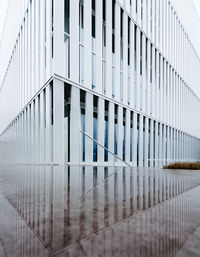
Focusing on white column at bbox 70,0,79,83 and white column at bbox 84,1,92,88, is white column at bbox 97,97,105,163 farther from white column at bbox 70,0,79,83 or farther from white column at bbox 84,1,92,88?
white column at bbox 70,0,79,83

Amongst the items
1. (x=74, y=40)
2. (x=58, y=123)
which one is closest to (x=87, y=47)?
(x=74, y=40)

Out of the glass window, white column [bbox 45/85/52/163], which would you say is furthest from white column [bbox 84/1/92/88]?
white column [bbox 45/85/52/163]

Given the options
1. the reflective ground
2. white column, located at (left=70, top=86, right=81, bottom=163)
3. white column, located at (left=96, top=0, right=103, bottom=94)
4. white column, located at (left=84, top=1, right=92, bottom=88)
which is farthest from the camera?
white column, located at (left=96, top=0, right=103, bottom=94)

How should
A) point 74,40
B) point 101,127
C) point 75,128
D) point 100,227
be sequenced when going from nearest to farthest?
point 100,227
point 75,128
point 74,40
point 101,127

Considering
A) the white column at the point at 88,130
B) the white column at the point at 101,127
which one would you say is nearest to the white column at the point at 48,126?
the white column at the point at 88,130

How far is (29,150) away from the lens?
13180 millimetres

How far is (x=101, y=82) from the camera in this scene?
34.7 feet

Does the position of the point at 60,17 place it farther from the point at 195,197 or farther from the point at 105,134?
the point at 195,197

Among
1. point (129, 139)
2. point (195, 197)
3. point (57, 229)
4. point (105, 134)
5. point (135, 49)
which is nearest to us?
point (57, 229)

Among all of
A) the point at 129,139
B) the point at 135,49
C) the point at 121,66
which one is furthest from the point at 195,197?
the point at 135,49

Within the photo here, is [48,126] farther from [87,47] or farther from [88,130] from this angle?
[87,47]

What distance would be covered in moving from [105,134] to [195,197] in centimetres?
908

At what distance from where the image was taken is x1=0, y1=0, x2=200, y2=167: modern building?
884 cm

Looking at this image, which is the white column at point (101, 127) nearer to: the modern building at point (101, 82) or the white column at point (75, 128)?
the modern building at point (101, 82)
